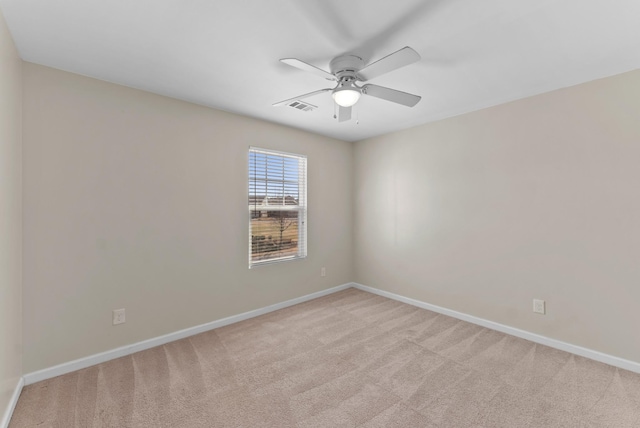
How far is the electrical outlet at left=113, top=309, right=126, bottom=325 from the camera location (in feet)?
8.00

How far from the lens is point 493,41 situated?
1840mm

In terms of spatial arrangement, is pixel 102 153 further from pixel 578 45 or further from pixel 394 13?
pixel 578 45

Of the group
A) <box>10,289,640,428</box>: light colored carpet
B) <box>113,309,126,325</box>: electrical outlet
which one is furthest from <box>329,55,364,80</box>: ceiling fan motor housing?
<box>113,309,126,325</box>: electrical outlet

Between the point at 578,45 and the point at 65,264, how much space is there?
4044 millimetres

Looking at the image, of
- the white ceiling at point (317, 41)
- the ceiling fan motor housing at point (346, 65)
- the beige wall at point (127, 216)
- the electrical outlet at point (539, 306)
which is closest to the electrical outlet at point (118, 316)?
the beige wall at point (127, 216)

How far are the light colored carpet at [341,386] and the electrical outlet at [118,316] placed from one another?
0.31 meters

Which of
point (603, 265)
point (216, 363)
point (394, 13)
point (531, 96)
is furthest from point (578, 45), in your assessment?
point (216, 363)

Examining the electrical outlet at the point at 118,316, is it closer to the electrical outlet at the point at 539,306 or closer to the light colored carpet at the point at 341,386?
the light colored carpet at the point at 341,386

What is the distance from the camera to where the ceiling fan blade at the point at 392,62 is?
5.16 ft

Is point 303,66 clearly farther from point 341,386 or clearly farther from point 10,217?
point 341,386

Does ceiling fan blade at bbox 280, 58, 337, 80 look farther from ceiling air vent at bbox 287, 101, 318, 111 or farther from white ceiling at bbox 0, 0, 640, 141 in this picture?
ceiling air vent at bbox 287, 101, 318, 111

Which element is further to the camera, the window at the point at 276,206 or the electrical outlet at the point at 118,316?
the window at the point at 276,206

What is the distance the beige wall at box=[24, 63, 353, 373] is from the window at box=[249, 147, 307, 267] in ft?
0.43

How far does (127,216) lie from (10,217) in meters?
0.75
